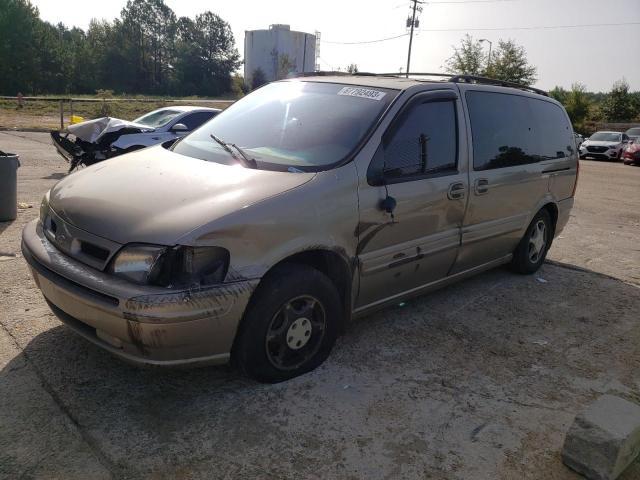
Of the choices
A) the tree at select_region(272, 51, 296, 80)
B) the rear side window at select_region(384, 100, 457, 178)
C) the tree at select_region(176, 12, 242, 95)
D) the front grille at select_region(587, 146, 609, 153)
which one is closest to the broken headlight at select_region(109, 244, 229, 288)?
the rear side window at select_region(384, 100, 457, 178)

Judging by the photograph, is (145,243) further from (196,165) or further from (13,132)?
(13,132)

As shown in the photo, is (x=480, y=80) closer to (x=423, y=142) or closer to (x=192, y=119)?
(x=423, y=142)

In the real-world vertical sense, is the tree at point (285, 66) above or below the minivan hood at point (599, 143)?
above

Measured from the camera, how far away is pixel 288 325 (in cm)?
307

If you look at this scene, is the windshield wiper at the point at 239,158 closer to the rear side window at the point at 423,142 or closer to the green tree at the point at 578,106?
the rear side window at the point at 423,142

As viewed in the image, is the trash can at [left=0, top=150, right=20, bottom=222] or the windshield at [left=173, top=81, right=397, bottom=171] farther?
the trash can at [left=0, top=150, right=20, bottom=222]

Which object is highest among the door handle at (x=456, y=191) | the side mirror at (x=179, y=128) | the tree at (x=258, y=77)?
the tree at (x=258, y=77)

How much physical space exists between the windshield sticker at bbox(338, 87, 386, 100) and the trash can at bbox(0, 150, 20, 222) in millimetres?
4470

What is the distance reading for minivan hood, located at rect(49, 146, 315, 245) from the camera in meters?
2.67

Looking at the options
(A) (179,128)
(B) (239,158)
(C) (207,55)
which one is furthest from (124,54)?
(B) (239,158)

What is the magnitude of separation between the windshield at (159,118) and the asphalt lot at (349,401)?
20.8ft

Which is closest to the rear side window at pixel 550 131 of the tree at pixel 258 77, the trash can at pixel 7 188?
the trash can at pixel 7 188

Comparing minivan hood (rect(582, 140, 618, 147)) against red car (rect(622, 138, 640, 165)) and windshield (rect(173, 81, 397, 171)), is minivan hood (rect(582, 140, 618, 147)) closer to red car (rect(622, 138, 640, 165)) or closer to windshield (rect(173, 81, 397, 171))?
red car (rect(622, 138, 640, 165))

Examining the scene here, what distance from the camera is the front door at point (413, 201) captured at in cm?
341
